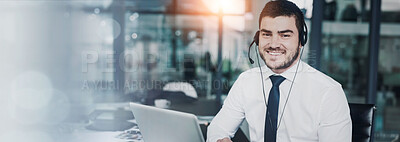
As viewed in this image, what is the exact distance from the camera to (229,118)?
1.67 metres

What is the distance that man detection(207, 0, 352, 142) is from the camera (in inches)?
60.9

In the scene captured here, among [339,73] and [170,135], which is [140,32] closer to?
[339,73]

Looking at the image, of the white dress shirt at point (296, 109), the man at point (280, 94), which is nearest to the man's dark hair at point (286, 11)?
the man at point (280, 94)

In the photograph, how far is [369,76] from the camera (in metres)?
3.10

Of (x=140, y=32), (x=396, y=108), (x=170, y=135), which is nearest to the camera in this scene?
(x=170, y=135)

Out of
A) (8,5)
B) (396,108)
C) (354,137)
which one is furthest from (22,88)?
(396,108)

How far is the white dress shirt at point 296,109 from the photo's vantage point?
4.68ft

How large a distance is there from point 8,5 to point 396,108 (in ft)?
22.8

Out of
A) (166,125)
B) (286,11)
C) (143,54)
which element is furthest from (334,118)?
(143,54)

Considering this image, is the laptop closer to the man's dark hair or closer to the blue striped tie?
the blue striped tie

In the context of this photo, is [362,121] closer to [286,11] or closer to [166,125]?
[286,11]

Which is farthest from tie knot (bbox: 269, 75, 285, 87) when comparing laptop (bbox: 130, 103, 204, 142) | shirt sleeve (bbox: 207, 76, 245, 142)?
laptop (bbox: 130, 103, 204, 142)

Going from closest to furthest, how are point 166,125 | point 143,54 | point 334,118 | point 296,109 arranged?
point 166,125 < point 334,118 < point 296,109 < point 143,54

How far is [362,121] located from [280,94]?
414 millimetres
